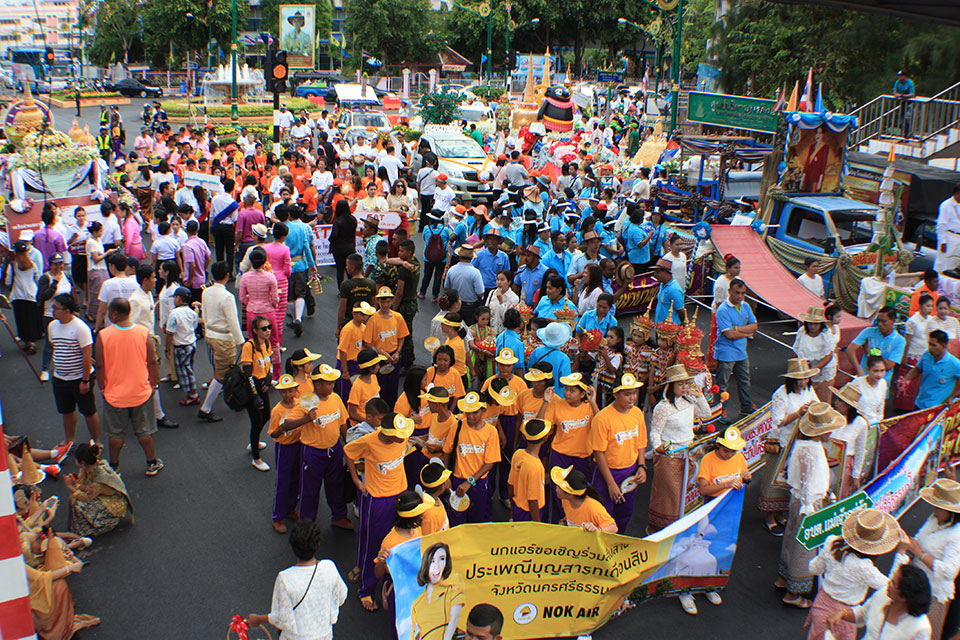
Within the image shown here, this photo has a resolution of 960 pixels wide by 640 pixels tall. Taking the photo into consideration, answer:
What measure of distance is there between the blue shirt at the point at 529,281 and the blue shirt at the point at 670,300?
1594 millimetres

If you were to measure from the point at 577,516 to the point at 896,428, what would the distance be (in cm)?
364

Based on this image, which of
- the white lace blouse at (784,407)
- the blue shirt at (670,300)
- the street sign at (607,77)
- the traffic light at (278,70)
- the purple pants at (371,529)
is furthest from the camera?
the street sign at (607,77)

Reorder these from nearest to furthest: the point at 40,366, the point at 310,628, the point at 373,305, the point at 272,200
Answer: the point at 310,628, the point at 373,305, the point at 40,366, the point at 272,200

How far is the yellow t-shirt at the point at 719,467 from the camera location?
241 inches

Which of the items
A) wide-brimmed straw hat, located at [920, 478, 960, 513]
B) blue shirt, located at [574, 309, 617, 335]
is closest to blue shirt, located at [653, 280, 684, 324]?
blue shirt, located at [574, 309, 617, 335]

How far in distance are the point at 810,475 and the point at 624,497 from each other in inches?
56.2

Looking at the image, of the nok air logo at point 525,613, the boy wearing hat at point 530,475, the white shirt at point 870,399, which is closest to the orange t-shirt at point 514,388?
the boy wearing hat at point 530,475

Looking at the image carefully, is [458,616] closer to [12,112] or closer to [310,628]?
[310,628]

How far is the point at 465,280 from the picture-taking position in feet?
33.2

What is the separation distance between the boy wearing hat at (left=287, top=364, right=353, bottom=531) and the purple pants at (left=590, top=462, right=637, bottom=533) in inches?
84.9

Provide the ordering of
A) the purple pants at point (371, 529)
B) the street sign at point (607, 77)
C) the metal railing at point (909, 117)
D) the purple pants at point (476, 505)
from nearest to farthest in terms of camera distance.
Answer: the purple pants at point (371, 529), the purple pants at point (476, 505), the metal railing at point (909, 117), the street sign at point (607, 77)

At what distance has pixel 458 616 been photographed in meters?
5.38

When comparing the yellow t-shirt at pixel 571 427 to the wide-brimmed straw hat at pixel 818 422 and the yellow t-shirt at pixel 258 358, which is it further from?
the yellow t-shirt at pixel 258 358

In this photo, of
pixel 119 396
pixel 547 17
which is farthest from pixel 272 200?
pixel 547 17
